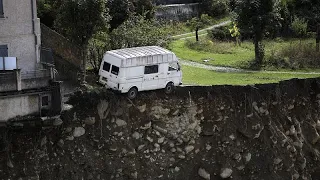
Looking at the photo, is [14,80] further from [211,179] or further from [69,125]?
[211,179]

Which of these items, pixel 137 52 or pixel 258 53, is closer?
pixel 137 52

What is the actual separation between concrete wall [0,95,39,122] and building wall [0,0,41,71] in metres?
2.06

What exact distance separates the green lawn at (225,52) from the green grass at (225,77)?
2520mm

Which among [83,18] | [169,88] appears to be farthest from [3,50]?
[169,88]

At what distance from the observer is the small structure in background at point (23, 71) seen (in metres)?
26.4

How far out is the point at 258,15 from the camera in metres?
42.5

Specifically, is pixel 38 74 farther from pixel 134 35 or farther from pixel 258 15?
pixel 258 15

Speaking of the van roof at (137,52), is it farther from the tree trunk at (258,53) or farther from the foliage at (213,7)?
the foliage at (213,7)

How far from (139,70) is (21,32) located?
20.7 ft

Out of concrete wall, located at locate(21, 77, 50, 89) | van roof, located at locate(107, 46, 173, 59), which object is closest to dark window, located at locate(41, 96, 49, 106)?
concrete wall, located at locate(21, 77, 50, 89)

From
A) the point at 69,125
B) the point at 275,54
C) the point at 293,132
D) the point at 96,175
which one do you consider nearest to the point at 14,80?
the point at 69,125

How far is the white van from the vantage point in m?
30.1

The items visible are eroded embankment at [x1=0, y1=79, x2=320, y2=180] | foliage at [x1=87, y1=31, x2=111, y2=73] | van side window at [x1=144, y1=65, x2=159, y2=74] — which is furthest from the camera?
foliage at [x1=87, y1=31, x2=111, y2=73]

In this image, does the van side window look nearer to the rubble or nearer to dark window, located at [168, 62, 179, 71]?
dark window, located at [168, 62, 179, 71]
